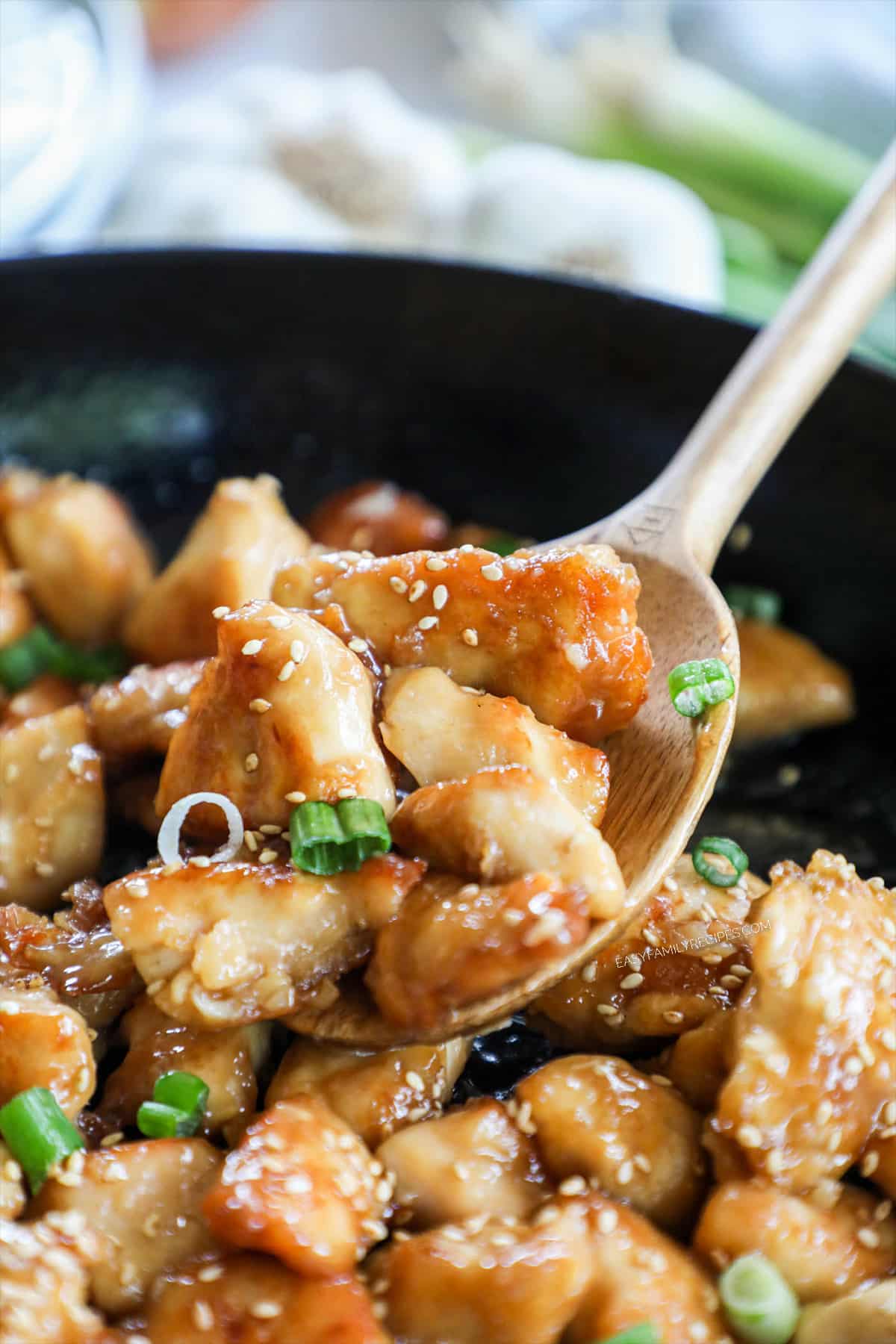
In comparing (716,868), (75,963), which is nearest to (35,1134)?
(75,963)

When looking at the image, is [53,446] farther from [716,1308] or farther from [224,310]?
[716,1308]

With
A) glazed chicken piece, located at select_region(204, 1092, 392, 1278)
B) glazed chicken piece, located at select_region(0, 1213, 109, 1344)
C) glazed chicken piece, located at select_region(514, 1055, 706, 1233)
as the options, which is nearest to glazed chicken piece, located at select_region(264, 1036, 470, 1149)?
glazed chicken piece, located at select_region(204, 1092, 392, 1278)

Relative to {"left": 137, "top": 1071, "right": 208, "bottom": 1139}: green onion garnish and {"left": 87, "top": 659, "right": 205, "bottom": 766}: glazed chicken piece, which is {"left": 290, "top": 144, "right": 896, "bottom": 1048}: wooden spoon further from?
{"left": 87, "top": 659, "right": 205, "bottom": 766}: glazed chicken piece

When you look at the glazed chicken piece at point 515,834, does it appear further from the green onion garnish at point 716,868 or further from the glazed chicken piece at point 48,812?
the glazed chicken piece at point 48,812

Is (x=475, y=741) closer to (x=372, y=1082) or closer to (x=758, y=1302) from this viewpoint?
(x=372, y=1082)

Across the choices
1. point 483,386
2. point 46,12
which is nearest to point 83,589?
point 483,386

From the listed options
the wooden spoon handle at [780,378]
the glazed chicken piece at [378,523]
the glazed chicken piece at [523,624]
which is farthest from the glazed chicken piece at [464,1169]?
the glazed chicken piece at [378,523]

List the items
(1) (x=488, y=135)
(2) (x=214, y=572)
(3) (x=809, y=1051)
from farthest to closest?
(1) (x=488, y=135)
(2) (x=214, y=572)
(3) (x=809, y=1051)
